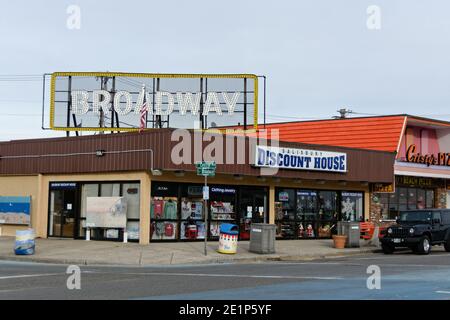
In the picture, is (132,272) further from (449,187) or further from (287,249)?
(449,187)

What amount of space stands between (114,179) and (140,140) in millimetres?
2413

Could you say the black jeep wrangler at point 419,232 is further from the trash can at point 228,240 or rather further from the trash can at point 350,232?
the trash can at point 228,240

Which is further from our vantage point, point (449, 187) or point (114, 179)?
point (449, 187)

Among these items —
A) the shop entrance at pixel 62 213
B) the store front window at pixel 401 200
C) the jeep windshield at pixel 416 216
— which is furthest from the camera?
the store front window at pixel 401 200

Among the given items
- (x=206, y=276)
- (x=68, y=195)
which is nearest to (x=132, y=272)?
(x=206, y=276)

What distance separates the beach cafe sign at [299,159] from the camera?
27.3 m

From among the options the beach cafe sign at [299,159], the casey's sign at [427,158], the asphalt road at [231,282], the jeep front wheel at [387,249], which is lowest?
the jeep front wheel at [387,249]

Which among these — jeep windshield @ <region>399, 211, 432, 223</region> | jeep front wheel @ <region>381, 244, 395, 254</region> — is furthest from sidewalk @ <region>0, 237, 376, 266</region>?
jeep windshield @ <region>399, 211, 432, 223</region>

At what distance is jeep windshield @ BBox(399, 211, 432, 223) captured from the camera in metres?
26.1

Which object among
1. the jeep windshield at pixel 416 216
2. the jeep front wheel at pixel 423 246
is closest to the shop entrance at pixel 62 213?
the jeep windshield at pixel 416 216

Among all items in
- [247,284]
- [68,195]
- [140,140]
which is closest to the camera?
[247,284]

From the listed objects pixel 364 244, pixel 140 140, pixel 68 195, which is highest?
pixel 140 140

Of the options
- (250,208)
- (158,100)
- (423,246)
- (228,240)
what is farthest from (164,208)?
(423,246)
